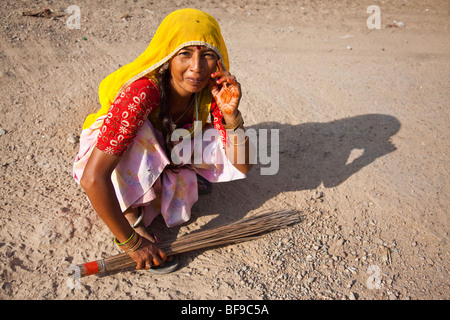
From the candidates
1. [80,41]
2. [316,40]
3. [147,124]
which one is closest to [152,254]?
[147,124]

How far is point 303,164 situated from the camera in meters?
3.00

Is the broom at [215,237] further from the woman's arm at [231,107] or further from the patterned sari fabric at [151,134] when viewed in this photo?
the woman's arm at [231,107]

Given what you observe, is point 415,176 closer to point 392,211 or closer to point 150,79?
point 392,211

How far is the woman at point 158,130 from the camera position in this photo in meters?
1.82

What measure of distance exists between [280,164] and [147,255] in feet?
4.53

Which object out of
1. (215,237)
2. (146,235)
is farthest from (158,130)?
(215,237)

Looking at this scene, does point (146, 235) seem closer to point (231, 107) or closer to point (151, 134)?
point (151, 134)

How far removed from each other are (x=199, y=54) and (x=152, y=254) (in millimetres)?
1108

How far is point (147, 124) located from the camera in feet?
6.61

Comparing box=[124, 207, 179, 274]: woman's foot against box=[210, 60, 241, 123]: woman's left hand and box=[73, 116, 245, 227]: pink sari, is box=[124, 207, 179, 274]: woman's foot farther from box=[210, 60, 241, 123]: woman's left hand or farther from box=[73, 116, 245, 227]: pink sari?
box=[210, 60, 241, 123]: woman's left hand

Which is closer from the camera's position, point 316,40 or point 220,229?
point 220,229

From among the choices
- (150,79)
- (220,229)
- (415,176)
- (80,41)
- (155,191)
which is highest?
(150,79)

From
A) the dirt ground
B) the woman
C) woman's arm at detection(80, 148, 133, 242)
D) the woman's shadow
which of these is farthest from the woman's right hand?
the woman's shadow

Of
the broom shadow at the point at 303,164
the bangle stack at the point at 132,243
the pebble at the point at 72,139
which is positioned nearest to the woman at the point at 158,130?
the bangle stack at the point at 132,243
